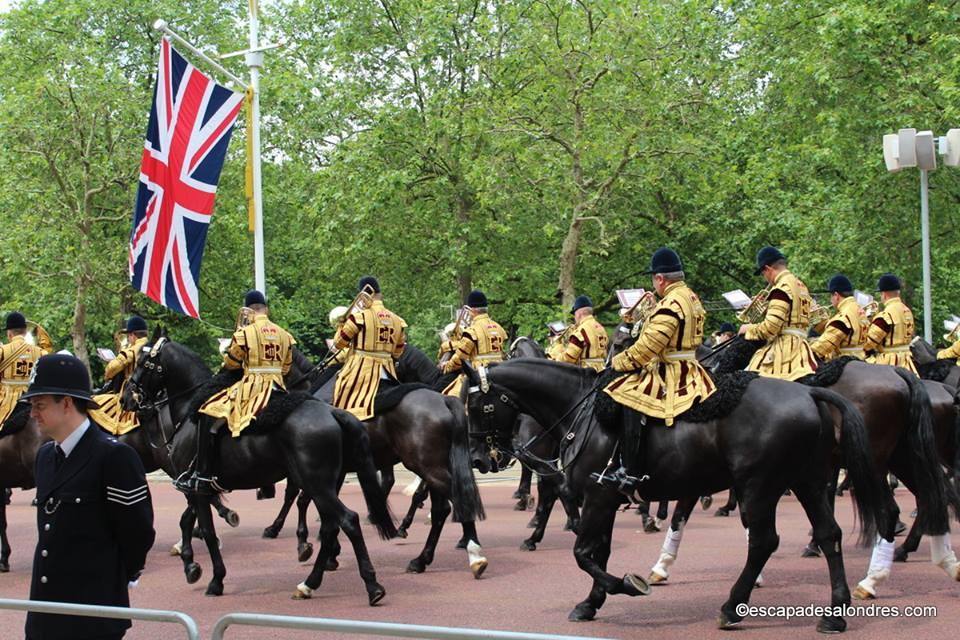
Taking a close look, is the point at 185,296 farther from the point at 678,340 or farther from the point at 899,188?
the point at 899,188

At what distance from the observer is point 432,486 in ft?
38.9

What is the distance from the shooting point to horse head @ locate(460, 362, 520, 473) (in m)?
11.0

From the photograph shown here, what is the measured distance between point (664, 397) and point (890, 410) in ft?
8.63

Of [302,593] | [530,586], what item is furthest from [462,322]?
[302,593]

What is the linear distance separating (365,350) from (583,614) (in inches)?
176

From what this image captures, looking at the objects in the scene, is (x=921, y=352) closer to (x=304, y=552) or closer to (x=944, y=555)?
(x=944, y=555)

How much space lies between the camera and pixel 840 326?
12766mm

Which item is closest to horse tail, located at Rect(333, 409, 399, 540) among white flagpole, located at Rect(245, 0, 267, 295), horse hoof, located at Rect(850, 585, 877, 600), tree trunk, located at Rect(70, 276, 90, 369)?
horse hoof, located at Rect(850, 585, 877, 600)

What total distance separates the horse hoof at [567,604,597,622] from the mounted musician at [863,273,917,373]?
20.3 ft

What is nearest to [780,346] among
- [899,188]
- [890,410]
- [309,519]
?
[890,410]

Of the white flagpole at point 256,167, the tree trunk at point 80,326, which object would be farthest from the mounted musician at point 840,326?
the tree trunk at point 80,326

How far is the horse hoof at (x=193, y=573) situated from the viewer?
11250 mm

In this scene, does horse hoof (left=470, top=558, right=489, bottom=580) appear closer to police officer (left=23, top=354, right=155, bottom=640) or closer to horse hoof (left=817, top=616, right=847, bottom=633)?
horse hoof (left=817, top=616, right=847, bottom=633)

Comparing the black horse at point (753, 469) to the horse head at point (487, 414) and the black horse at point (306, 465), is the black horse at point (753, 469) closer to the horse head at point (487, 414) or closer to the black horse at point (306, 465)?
the horse head at point (487, 414)
